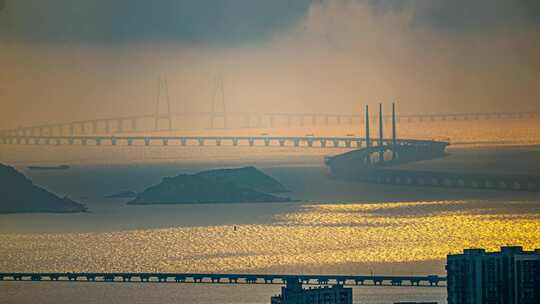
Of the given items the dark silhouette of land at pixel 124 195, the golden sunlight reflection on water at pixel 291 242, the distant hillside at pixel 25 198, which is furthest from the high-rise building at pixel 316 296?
the dark silhouette of land at pixel 124 195

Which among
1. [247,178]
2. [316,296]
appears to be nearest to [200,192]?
[247,178]

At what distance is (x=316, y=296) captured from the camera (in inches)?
1665

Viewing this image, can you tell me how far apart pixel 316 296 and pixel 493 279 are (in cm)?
303

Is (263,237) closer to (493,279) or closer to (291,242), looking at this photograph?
(291,242)

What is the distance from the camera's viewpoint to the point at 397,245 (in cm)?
5644

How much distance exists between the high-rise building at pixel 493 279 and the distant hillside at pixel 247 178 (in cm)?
3282

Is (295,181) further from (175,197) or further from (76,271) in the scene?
(76,271)

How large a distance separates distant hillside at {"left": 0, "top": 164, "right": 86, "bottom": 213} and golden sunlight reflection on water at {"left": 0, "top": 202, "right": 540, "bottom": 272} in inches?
266

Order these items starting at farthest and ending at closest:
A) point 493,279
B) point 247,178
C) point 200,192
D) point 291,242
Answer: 1. point 247,178
2. point 200,192
3. point 291,242
4. point 493,279

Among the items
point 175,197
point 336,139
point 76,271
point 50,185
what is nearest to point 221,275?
point 76,271

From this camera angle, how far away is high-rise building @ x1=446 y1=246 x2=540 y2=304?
41312 mm

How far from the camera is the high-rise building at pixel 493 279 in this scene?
41312mm

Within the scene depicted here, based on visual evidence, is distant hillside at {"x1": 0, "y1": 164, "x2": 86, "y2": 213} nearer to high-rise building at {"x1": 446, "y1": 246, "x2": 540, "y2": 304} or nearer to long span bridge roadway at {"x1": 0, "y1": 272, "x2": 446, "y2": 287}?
long span bridge roadway at {"x1": 0, "y1": 272, "x2": 446, "y2": 287}

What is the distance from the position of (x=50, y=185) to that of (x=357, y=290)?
103ft
